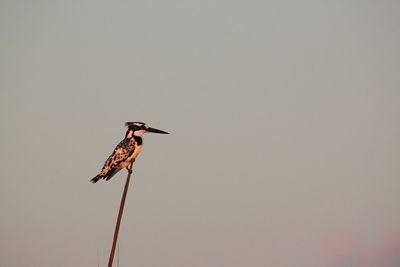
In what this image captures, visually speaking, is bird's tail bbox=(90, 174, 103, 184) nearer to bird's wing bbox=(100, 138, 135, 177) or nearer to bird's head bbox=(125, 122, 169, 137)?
bird's wing bbox=(100, 138, 135, 177)

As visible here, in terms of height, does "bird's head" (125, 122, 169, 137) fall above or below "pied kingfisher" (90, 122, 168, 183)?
above

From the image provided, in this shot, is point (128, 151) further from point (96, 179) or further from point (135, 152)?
point (96, 179)

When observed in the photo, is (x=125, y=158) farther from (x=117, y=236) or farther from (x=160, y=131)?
(x=117, y=236)

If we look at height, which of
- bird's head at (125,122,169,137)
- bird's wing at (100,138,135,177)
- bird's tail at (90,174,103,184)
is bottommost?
bird's tail at (90,174,103,184)

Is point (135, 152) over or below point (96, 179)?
over

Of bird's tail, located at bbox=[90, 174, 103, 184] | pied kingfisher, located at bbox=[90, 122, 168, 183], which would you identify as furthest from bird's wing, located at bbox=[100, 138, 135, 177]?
bird's tail, located at bbox=[90, 174, 103, 184]

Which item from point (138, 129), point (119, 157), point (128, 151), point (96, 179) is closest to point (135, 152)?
point (128, 151)

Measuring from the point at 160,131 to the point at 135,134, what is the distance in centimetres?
81

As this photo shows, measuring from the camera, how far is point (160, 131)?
39.9ft

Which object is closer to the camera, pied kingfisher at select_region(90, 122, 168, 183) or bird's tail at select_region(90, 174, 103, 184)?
bird's tail at select_region(90, 174, 103, 184)

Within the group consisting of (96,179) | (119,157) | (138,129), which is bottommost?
(96,179)

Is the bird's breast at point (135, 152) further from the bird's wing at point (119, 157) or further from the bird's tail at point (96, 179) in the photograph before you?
the bird's tail at point (96, 179)

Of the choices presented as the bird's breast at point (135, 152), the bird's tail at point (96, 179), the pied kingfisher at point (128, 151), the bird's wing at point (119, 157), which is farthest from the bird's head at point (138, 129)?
the bird's tail at point (96, 179)

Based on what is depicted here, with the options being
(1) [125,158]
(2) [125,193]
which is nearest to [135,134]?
(1) [125,158]
